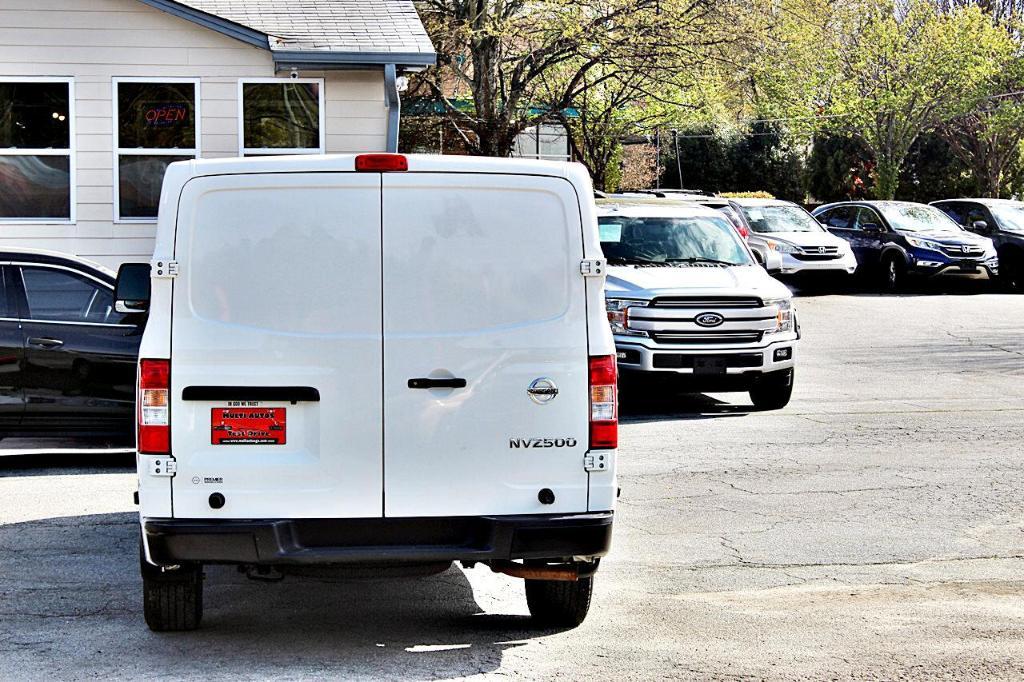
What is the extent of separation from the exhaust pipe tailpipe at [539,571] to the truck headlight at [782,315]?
26.3 feet

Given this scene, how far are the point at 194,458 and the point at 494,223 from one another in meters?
1.50

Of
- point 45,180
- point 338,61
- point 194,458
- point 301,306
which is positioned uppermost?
point 338,61

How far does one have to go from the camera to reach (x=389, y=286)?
18.9ft

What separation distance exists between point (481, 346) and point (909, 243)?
22.6 meters

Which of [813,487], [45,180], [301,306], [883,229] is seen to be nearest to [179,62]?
[45,180]

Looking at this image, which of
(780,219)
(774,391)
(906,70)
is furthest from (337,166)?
(906,70)

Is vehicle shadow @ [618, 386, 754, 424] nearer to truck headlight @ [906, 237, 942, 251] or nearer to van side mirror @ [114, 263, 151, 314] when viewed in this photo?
van side mirror @ [114, 263, 151, 314]

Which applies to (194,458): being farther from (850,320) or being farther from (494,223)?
(850,320)

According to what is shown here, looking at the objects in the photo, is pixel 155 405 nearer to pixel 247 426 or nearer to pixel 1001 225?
pixel 247 426

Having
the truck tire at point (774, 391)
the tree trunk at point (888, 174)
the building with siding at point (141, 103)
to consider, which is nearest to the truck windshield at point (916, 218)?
the tree trunk at point (888, 174)

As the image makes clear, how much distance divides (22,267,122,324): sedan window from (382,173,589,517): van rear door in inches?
236

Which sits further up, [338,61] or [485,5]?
[485,5]

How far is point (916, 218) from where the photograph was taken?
2825cm

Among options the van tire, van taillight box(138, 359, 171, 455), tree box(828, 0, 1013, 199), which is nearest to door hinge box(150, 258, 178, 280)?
van taillight box(138, 359, 171, 455)
